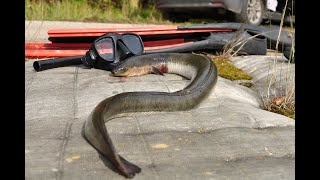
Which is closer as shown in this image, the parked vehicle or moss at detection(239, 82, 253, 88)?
moss at detection(239, 82, 253, 88)

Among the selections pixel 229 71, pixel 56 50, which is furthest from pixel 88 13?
pixel 229 71

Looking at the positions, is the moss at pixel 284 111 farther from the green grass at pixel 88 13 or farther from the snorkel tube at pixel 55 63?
the green grass at pixel 88 13

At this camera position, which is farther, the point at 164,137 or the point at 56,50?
the point at 56,50

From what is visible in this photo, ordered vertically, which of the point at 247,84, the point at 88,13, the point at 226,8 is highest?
the point at 226,8

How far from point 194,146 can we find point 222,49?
2.94 metres

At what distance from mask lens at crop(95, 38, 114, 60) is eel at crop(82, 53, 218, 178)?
0.19 metres

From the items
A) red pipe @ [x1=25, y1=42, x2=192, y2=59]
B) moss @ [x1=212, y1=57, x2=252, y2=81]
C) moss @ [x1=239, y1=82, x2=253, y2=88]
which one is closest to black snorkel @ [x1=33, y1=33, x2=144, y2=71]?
red pipe @ [x1=25, y1=42, x2=192, y2=59]

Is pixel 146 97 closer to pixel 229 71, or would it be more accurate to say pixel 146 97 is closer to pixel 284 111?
pixel 284 111

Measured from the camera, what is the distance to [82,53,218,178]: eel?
2.68 metres

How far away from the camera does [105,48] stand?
16.1 feet

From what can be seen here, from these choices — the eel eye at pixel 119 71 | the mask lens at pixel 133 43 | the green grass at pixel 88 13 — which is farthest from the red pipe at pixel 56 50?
the green grass at pixel 88 13

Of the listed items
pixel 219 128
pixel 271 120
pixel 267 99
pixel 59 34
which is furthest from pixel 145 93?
pixel 59 34

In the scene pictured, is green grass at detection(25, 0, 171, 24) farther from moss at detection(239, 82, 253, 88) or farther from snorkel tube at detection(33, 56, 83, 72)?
moss at detection(239, 82, 253, 88)

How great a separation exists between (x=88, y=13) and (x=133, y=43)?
19.8 ft
